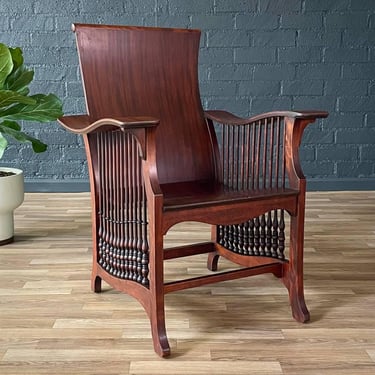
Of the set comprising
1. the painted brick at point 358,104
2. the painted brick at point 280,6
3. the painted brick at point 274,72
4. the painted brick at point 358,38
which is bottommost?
the painted brick at point 358,104

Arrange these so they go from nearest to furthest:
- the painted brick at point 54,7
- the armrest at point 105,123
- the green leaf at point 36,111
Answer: the armrest at point 105,123 → the green leaf at point 36,111 → the painted brick at point 54,7

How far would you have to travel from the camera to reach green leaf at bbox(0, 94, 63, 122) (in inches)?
88.0

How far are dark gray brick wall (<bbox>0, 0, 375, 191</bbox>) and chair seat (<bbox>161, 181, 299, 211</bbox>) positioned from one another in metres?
1.75

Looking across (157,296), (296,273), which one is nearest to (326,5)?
(296,273)

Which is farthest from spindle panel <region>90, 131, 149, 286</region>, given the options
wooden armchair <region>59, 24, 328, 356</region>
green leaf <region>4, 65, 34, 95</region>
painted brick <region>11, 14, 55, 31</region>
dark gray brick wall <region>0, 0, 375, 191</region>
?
painted brick <region>11, 14, 55, 31</region>

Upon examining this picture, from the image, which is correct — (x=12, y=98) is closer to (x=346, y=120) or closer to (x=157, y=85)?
(x=157, y=85)

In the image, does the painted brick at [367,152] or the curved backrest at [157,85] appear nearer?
the curved backrest at [157,85]

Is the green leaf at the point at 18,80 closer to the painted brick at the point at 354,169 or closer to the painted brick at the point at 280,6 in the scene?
the painted brick at the point at 280,6

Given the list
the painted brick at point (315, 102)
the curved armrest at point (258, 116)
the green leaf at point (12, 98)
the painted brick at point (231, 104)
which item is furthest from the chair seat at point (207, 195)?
the painted brick at point (315, 102)

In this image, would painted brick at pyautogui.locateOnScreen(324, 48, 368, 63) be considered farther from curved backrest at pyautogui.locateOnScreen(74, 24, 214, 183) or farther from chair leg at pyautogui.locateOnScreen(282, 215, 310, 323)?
chair leg at pyautogui.locateOnScreen(282, 215, 310, 323)

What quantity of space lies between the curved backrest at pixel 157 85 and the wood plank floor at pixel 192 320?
47cm

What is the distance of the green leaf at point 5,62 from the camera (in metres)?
2.09

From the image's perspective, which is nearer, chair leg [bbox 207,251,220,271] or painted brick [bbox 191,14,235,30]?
chair leg [bbox 207,251,220,271]

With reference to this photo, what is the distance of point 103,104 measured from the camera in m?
1.83
